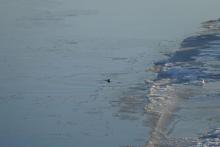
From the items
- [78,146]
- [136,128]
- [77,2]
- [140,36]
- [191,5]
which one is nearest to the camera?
[78,146]

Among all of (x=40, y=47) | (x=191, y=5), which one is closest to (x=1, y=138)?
(x=40, y=47)

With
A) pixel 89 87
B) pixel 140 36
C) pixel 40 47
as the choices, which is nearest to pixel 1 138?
pixel 89 87

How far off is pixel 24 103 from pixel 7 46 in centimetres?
534

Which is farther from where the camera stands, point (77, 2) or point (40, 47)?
point (77, 2)

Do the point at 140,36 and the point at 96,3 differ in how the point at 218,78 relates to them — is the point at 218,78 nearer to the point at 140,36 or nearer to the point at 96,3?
the point at 140,36

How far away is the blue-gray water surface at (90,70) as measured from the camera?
9.60 meters

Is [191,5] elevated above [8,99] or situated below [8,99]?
above

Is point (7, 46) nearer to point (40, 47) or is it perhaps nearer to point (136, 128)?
point (40, 47)

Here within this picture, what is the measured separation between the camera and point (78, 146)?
29.1ft

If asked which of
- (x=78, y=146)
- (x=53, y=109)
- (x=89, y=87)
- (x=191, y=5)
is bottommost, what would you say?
(x=78, y=146)

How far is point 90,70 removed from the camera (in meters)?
13.6

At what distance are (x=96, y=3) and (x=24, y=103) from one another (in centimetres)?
1284

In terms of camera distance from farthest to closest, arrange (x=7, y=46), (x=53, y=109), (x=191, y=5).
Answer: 1. (x=191, y=5)
2. (x=7, y=46)
3. (x=53, y=109)

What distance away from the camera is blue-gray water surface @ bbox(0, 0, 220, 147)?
9.60 metres
